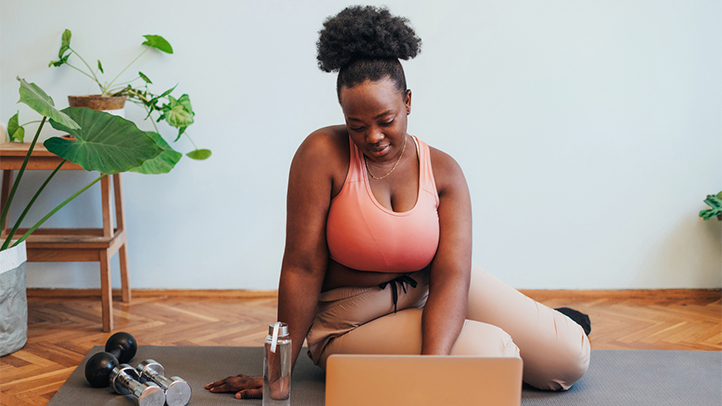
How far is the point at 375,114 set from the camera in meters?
1.43

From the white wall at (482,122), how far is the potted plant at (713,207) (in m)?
0.13

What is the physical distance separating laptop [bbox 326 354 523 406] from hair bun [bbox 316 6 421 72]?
88cm

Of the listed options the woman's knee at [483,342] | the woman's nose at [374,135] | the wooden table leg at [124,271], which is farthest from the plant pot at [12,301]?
the woman's knee at [483,342]

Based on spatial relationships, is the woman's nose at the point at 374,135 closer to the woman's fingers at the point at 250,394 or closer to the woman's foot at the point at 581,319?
the woman's fingers at the point at 250,394

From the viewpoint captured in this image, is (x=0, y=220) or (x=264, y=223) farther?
(x=264, y=223)

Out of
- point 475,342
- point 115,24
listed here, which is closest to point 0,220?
point 115,24

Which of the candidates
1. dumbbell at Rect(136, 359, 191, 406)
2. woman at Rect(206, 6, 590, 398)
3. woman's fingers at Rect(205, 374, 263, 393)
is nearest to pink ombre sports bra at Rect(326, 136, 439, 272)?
woman at Rect(206, 6, 590, 398)

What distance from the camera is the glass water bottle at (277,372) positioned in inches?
55.3

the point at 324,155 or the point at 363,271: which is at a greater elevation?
the point at 324,155

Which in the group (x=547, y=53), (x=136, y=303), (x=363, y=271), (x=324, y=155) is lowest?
(x=136, y=303)

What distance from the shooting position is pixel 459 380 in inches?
31.9

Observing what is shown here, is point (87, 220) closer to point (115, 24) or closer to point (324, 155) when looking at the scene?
point (115, 24)

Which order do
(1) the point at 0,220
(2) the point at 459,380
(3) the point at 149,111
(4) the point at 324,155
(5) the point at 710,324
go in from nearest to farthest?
1. (2) the point at 459,380
2. (4) the point at 324,155
3. (1) the point at 0,220
4. (5) the point at 710,324
5. (3) the point at 149,111

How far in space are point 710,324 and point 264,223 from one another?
6.92 feet
